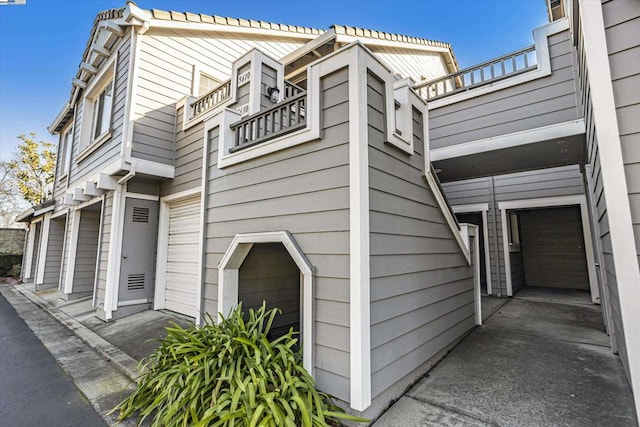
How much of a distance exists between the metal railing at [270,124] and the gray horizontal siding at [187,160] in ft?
7.24

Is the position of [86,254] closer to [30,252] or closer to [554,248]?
[30,252]

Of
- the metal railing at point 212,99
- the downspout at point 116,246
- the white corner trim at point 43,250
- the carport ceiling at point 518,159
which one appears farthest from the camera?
the white corner trim at point 43,250

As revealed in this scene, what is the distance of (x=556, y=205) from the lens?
21.2 feet

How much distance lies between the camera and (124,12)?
536 cm

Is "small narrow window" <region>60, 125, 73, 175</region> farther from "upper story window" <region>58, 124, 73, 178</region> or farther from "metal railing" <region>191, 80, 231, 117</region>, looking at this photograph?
"metal railing" <region>191, 80, 231, 117</region>

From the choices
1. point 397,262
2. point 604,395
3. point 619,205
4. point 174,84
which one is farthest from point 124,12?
point 604,395

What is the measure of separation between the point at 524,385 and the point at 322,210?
248 cm

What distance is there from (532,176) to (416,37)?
18.0 ft

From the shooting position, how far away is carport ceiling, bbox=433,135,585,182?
Answer: 4.15 metres

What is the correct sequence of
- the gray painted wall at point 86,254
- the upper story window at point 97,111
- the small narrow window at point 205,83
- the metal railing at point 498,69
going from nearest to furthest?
1. the metal railing at point 498,69
2. the upper story window at point 97,111
3. the small narrow window at point 205,83
4. the gray painted wall at point 86,254

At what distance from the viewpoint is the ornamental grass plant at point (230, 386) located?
6.24 ft

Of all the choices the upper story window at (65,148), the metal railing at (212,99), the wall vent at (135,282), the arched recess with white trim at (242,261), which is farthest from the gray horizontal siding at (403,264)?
the upper story window at (65,148)

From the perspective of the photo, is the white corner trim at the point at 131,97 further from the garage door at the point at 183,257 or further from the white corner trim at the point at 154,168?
the garage door at the point at 183,257

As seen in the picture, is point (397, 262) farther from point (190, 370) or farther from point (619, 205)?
point (190, 370)
